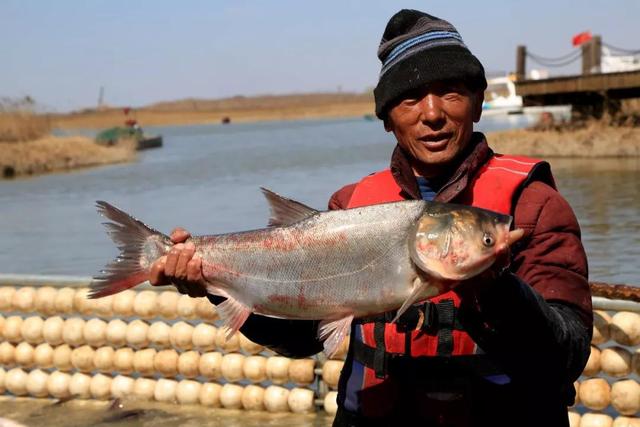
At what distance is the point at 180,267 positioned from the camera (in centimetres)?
344

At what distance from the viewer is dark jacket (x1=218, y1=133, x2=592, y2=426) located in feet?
8.81

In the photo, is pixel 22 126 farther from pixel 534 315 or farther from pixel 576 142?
pixel 534 315

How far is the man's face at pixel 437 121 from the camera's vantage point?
3.14 m

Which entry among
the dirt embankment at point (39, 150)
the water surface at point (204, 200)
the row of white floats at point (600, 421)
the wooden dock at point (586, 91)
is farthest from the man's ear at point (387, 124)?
the dirt embankment at point (39, 150)

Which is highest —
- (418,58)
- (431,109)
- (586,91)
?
(586,91)

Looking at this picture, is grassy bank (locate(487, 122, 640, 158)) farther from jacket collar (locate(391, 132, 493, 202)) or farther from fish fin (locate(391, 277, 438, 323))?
fish fin (locate(391, 277, 438, 323))

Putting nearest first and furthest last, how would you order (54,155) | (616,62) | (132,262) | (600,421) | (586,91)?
(132,262) < (600,421) < (586,91) < (616,62) < (54,155)

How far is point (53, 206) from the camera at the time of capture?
29188 mm

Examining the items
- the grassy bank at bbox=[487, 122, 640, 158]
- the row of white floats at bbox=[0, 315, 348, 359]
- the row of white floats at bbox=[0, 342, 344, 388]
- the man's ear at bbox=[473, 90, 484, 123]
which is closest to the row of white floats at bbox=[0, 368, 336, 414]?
the row of white floats at bbox=[0, 342, 344, 388]

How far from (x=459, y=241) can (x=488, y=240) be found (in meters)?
0.09

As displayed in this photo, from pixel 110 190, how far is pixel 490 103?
240 ft

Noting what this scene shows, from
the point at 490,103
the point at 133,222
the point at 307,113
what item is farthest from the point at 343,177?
the point at 307,113

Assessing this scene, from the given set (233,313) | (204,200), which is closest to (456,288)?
(233,313)

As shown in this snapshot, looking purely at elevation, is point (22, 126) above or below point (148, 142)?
above
